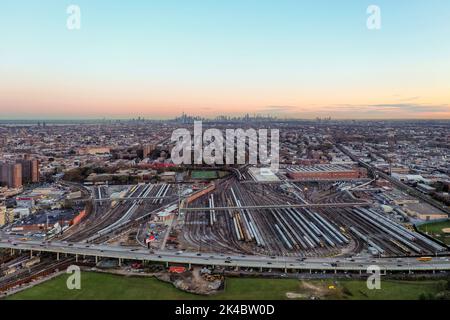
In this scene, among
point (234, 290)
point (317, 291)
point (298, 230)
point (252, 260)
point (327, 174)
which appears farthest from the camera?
point (327, 174)

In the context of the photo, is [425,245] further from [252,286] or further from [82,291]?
[82,291]

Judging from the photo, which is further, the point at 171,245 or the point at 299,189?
the point at 299,189

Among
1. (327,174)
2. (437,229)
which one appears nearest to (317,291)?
(437,229)

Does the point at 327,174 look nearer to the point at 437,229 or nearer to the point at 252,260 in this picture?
the point at 437,229

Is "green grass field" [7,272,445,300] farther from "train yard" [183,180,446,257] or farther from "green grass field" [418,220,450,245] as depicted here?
"green grass field" [418,220,450,245]

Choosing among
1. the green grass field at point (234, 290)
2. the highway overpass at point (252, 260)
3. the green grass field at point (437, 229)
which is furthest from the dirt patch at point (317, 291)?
the green grass field at point (437, 229)
